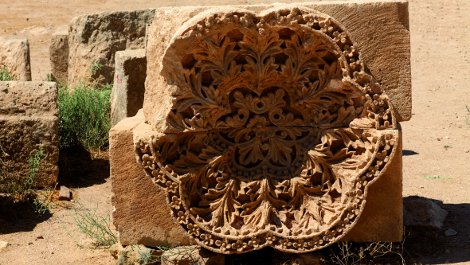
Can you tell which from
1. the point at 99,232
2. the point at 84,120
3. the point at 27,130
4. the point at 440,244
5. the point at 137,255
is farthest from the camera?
the point at 84,120

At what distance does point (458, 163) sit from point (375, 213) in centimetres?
268

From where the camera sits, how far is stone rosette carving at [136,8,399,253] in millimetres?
5273

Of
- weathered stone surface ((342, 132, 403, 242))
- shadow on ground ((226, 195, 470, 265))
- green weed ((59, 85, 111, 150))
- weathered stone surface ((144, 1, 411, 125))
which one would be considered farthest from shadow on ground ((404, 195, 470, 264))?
green weed ((59, 85, 111, 150))

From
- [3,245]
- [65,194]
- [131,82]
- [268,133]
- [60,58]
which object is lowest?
[3,245]

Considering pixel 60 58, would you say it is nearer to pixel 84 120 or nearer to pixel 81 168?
pixel 84 120

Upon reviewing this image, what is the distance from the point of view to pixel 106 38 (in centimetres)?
1002

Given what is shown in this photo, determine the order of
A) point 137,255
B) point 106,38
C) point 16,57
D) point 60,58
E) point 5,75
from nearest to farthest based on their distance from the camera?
point 137,255
point 5,75
point 16,57
point 106,38
point 60,58

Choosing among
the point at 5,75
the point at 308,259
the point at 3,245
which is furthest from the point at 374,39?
the point at 5,75

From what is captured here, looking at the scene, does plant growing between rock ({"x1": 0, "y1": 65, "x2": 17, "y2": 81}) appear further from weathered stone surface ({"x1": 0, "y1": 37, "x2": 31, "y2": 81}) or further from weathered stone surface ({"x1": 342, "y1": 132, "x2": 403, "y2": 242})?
weathered stone surface ({"x1": 342, "y1": 132, "x2": 403, "y2": 242})

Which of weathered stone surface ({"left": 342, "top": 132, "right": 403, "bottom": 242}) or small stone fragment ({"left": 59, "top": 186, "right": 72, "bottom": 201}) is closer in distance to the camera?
weathered stone surface ({"left": 342, "top": 132, "right": 403, "bottom": 242})

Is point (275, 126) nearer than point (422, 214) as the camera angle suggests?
Yes

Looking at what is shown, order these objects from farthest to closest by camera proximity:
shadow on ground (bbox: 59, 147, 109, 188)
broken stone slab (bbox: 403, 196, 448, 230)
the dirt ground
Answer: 1. shadow on ground (bbox: 59, 147, 109, 188)
2. the dirt ground
3. broken stone slab (bbox: 403, 196, 448, 230)

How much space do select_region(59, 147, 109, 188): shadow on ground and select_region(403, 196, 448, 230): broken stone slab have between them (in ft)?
9.48

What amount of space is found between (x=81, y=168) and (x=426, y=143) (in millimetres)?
3251
